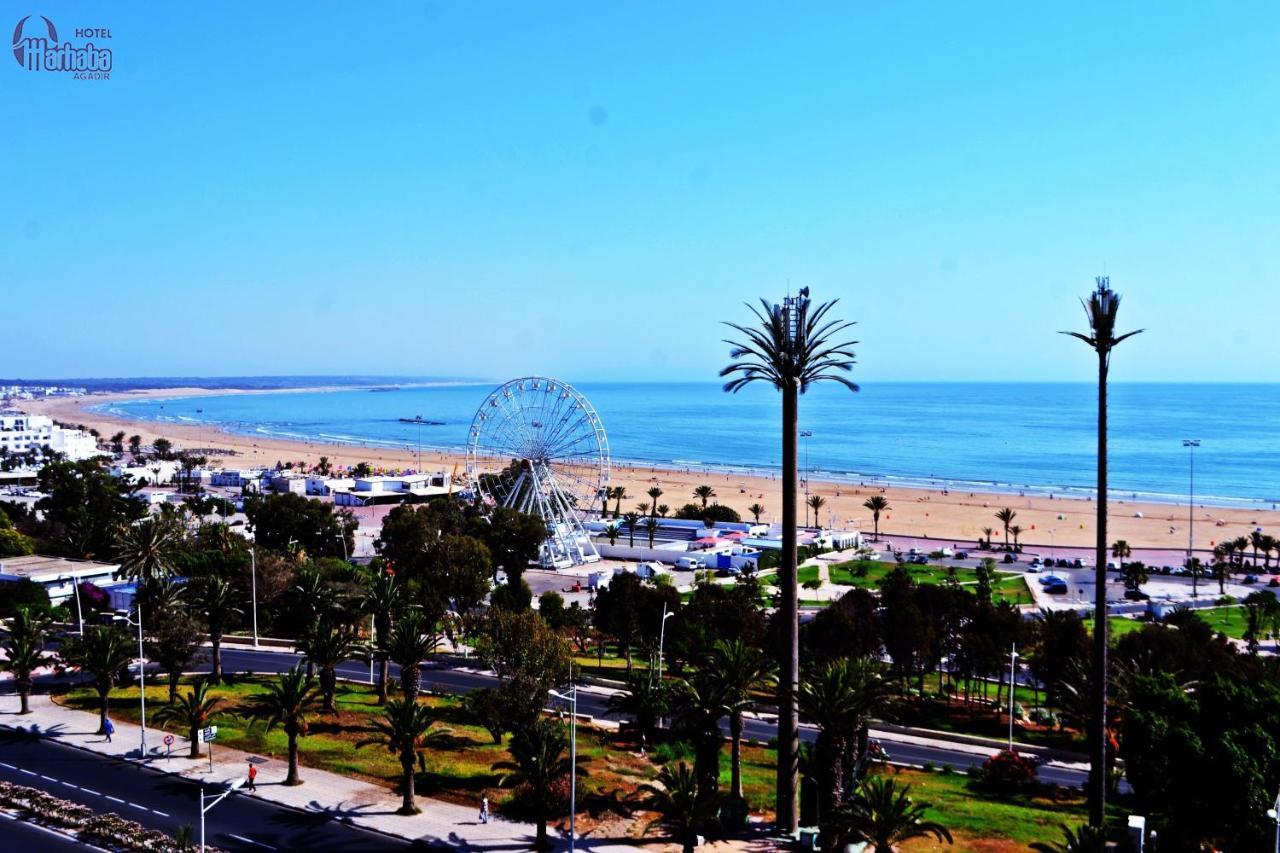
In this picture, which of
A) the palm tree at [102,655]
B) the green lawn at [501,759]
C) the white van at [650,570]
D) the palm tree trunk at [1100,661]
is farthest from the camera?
the white van at [650,570]

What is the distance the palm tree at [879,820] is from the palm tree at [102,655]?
2701 cm

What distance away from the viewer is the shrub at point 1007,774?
34250 mm

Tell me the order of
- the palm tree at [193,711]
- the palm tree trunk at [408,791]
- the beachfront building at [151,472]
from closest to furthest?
the palm tree trunk at [408,791] < the palm tree at [193,711] < the beachfront building at [151,472]

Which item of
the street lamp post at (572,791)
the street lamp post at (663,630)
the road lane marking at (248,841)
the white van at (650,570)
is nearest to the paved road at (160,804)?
the road lane marking at (248,841)

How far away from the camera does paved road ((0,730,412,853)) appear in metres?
27.4

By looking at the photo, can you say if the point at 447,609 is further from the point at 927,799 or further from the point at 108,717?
the point at 927,799

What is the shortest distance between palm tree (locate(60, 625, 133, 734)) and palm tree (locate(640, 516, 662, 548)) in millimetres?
58299

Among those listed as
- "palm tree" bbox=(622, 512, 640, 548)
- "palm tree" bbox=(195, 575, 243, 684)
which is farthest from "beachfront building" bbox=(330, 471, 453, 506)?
"palm tree" bbox=(195, 575, 243, 684)

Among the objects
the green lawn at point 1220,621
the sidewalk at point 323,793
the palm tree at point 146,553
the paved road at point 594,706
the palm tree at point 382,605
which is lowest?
the green lawn at point 1220,621

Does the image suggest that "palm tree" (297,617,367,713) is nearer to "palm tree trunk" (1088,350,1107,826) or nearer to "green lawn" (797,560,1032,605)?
A: "palm tree trunk" (1088,350,1107,826)

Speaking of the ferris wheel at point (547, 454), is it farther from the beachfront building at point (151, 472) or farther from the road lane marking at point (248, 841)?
the beachfront building at point (151, 472)

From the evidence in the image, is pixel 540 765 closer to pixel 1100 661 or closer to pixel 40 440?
pixel 1100 661

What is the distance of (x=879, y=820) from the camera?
2450 centimetres

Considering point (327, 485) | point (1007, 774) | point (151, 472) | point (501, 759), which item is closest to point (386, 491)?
point (327, 485)
